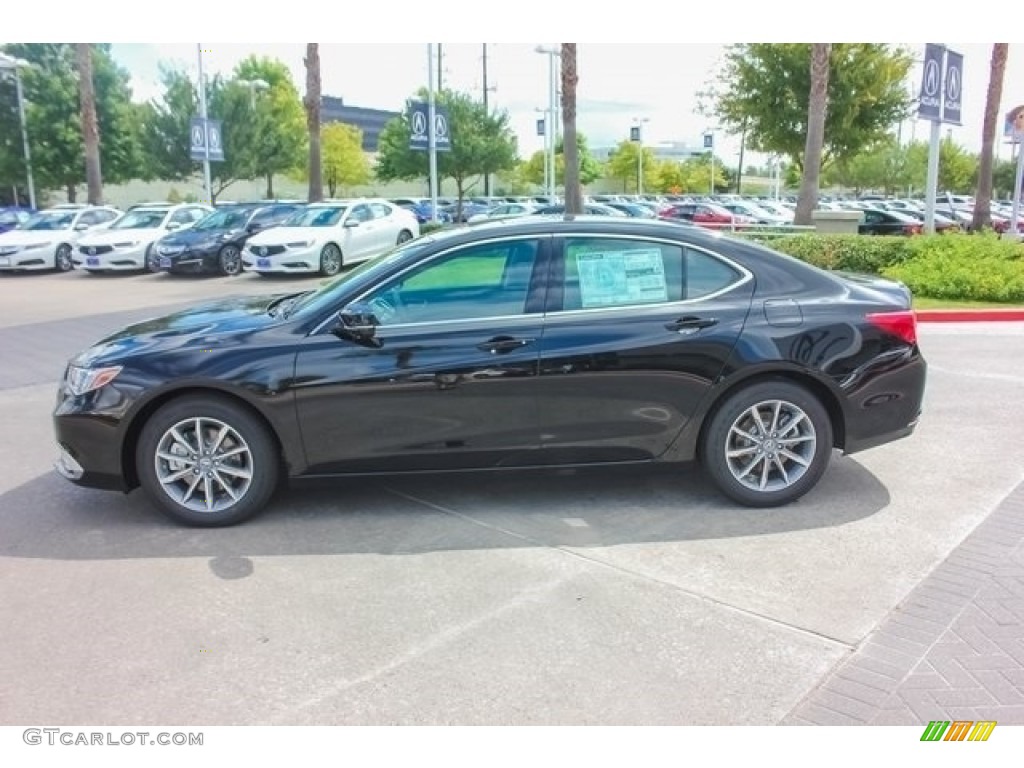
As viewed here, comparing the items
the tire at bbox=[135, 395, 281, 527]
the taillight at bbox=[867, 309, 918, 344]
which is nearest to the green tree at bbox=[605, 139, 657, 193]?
the taillight at bbox=[867, 309, 918, 344]

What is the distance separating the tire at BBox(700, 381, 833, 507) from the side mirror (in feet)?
6.21

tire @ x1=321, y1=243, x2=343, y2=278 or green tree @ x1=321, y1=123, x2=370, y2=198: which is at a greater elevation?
green tree @ x1=321, y1=123, x2=370, y2=198

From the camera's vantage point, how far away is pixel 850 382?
15.1 ft

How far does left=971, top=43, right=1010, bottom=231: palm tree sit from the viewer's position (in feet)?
63.3

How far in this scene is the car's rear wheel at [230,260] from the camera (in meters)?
18.0

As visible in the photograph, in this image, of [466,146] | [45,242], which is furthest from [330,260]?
[466,146]

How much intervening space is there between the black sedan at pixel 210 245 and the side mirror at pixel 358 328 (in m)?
14.7

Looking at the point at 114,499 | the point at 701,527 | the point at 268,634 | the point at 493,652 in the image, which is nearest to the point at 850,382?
the point at 701,527

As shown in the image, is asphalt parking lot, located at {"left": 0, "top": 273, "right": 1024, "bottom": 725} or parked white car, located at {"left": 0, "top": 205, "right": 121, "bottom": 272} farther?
parked white car, located at {"left": 0, "top": 205, "right": 121, "bottom": 272}

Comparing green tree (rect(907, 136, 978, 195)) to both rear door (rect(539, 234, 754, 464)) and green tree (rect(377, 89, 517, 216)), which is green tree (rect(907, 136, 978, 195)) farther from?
rear door (rect(539, 234, 754, 464))

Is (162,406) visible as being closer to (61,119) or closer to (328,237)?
(328,237)

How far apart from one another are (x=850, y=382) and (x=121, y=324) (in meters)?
10.3

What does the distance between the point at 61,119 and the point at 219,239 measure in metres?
24.2

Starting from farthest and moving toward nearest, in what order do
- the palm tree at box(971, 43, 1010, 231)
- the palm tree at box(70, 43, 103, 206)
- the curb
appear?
the palm tree at box(70, 43, 103, 206), the palm tree at box(971, 43, 1010, 231), the curb
